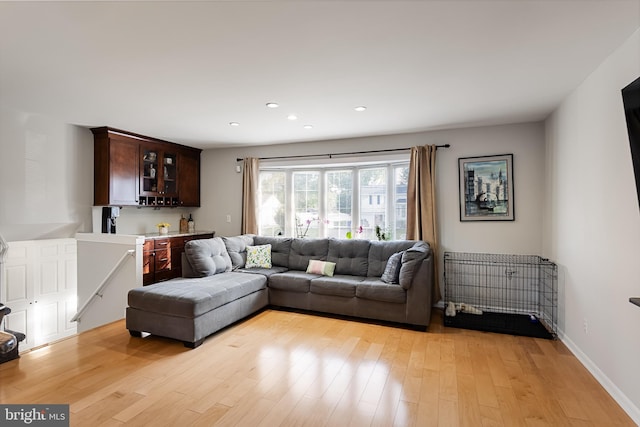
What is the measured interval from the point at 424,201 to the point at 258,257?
2489 mm

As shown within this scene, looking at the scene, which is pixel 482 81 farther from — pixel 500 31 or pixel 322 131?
pixel 322 131

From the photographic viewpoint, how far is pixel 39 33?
6.76 ft

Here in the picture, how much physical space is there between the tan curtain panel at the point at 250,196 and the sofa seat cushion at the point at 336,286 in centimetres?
185

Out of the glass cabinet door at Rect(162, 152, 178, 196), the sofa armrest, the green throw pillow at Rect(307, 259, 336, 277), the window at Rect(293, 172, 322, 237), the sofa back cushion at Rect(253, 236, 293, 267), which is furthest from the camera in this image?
the window at Rect(293, 172, 322, 237)

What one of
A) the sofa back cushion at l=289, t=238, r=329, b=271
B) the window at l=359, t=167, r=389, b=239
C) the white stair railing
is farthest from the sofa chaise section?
the window at l=359, t=167, r=389, b=239

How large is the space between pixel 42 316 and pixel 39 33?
365 cm

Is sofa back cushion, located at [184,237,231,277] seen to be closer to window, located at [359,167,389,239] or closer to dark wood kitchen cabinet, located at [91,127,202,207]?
dark wood kitchen cabinet, located at [91,127,202,207]

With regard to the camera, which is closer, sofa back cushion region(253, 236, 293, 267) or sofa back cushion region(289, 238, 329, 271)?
sofa back cushion region(289, 238, 329, 271)

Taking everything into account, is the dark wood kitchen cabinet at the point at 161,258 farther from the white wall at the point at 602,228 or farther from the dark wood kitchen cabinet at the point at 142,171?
the white wall at the point at 602,228

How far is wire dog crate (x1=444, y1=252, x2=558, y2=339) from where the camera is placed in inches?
147

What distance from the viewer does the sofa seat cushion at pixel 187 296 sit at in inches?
124

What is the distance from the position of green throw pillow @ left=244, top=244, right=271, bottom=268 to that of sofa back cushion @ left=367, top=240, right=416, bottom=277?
1500 mm

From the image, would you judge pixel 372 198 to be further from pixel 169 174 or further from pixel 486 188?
pixel 169 174

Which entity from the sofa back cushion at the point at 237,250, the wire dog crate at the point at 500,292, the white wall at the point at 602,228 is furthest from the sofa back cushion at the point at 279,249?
the white wall at the point at 602,228
